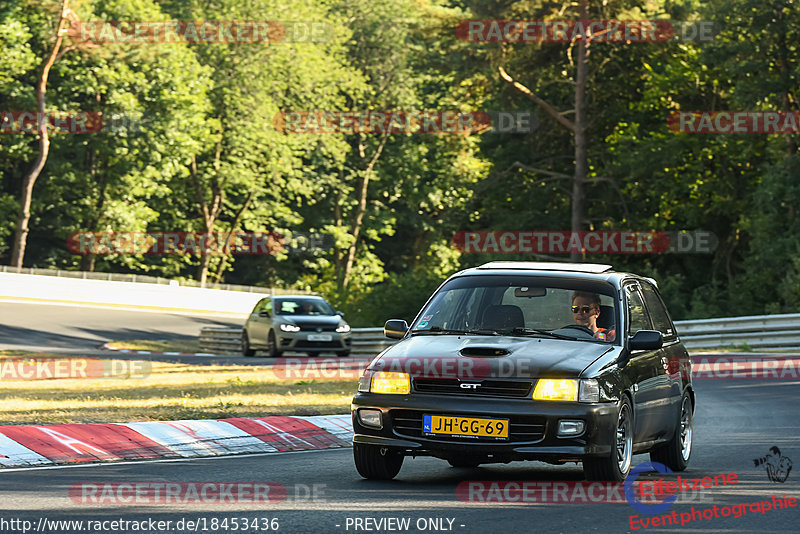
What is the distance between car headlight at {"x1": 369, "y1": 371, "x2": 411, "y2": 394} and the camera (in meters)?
9.53

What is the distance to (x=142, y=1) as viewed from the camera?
6606cm

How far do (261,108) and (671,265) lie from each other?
34.0 meters

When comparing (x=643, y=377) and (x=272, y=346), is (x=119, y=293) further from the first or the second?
(x=643, y=377)

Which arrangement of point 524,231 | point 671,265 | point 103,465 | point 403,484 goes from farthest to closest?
1. point 524,231
2. point 671,265
3. point 103,465
4. point 403,484

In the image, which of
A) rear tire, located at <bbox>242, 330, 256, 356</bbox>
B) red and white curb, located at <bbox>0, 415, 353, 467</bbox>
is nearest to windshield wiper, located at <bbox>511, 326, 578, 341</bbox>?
red and white curb, located at <bbox>0, 415, 353, 467</bbox>

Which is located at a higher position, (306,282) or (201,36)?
(201,36)

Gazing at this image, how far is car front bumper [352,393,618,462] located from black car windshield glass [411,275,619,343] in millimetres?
1022

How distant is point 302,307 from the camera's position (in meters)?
34.8

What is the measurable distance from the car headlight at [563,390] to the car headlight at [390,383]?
935mm

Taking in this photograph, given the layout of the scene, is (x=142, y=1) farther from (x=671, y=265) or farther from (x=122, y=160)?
(x=671, y=265)

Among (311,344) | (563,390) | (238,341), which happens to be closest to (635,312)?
(563,390)

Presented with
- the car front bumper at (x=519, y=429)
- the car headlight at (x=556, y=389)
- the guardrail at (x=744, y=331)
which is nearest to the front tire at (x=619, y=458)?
the car front bumper at (x=519, y=429)

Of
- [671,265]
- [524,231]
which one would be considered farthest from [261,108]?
[671,265]

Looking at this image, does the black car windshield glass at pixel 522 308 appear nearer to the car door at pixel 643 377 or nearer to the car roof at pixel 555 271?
the car roof at pixel 555 271
